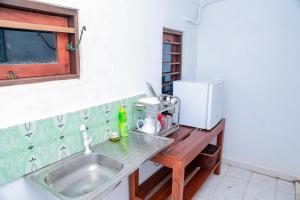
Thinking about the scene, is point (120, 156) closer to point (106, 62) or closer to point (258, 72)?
point (106, 62)

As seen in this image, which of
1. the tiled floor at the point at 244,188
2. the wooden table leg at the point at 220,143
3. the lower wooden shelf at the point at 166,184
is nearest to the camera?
the lower wooden shelf at the point at 166,184

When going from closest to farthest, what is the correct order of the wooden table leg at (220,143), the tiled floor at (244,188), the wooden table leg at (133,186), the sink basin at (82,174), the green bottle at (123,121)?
the sink basin at (82,174) < the green bottle at (123,121) < the wooden table leg at (133,186) < the tiled floor at (244,188) < the wooden table leg at (220,143)

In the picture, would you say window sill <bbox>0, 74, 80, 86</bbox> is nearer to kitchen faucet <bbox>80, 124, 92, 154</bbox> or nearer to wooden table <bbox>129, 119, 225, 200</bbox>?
kitchen faucet <bbox>80, 124, 92, 154</bbox>

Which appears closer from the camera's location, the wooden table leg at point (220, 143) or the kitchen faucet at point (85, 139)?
the kitchen faucet at point (85, 139)

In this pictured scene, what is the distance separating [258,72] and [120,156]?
2.11 meters

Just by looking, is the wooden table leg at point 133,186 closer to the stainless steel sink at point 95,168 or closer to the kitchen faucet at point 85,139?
the stainless steel sink at point 95,168

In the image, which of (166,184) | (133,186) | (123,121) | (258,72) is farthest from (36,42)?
(258,72)

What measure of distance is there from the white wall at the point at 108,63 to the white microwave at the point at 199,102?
304mm

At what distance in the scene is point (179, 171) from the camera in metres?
1.62

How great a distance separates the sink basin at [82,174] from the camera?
1.26 m

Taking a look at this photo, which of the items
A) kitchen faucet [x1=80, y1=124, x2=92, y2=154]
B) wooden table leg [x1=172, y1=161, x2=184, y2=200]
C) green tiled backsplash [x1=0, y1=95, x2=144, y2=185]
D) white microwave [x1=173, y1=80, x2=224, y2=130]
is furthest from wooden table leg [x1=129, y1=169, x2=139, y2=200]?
white microwave [x1=173, y1=80, x2=224, y2=130]

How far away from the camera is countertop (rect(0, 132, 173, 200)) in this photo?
3.70 feet

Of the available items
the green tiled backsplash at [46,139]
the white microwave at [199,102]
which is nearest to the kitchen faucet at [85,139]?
the green tiled backsplash at [46,139]

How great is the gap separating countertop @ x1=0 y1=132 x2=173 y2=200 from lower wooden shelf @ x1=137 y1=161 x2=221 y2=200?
→ 0.71 meters
